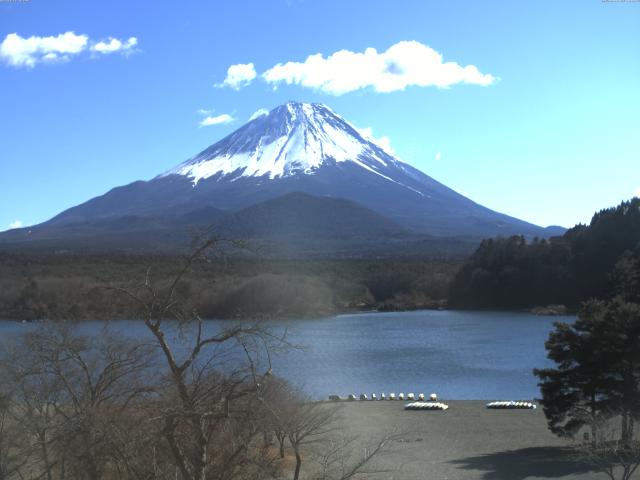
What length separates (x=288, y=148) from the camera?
12681cm

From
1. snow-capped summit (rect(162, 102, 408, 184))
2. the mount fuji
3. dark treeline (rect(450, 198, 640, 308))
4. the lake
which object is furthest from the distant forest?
snow-capped summit (rect(162, 102, 408, 184))

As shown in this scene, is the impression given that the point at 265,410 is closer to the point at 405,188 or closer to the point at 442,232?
the point at 442,232

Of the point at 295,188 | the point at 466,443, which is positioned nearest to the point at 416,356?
the point at 466,443

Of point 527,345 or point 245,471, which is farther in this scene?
point 527,345

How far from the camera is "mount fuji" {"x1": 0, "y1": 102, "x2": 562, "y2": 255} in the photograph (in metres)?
86.8

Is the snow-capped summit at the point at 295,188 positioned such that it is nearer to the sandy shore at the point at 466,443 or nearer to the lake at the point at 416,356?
the lake at the point at 416,356

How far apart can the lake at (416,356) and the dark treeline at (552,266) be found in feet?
24.3

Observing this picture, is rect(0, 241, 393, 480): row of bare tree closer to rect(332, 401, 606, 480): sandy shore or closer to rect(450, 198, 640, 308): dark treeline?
rect(332, 401, 606, 480): sandy shore

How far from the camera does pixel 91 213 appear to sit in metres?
109

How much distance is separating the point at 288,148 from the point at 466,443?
11360cm

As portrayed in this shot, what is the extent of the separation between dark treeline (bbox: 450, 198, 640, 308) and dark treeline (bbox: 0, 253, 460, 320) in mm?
4907

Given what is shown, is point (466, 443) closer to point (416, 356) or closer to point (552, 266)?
point (416, 356)

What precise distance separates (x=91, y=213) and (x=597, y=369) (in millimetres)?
102553

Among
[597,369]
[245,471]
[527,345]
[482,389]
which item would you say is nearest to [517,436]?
[597,369]
